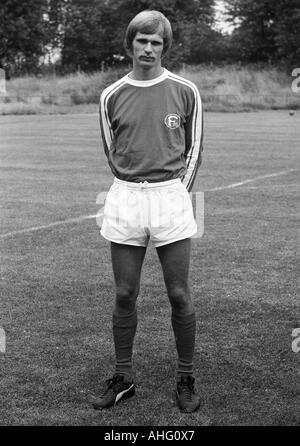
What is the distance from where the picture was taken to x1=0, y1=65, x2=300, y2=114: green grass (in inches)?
1593

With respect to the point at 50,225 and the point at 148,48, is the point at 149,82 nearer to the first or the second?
the point at 148,48

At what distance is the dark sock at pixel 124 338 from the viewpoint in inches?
180

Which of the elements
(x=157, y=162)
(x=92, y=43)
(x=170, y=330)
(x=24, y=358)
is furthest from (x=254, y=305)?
(x=92, y=43)

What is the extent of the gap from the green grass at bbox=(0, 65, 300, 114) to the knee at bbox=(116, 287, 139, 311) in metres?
34.3

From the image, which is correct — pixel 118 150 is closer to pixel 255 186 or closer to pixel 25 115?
pixel 255 186

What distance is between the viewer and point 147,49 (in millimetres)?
4156

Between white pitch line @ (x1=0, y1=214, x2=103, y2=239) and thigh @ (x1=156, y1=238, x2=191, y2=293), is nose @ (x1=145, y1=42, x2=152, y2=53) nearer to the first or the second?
thigh @ (x1=156, y1=238, x2=191, y2=293)

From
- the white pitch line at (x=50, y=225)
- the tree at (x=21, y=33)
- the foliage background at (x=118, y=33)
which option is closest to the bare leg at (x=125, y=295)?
the white pitch line at (x=50, y=225)

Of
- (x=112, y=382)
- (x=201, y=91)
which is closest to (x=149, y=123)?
(x=112, y=382)

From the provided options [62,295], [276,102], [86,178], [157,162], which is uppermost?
[157,162]

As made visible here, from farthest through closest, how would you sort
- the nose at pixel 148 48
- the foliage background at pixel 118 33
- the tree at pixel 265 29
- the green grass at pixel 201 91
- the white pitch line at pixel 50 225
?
the foliage background at pixel 118 33 → the tree at pixel 265 29 → the green grass at pixel 201 91 → the white pitch line at pixel 50 225 → the nose at pixel 148 48

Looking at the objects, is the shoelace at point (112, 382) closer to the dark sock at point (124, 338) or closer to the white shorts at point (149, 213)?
the dark sock at point (124, 338)

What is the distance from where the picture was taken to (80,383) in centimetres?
481

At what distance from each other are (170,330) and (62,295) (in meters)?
1.31
